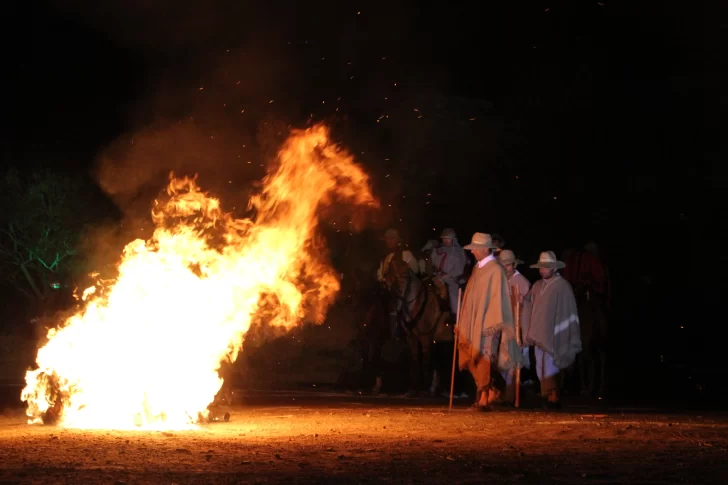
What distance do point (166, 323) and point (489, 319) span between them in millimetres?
4320

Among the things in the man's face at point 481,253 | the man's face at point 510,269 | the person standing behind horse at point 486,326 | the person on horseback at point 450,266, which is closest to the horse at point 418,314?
the person on horseback at point 450,266

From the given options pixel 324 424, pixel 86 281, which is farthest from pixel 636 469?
pixel 86 281

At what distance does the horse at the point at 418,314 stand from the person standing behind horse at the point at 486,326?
2612mm

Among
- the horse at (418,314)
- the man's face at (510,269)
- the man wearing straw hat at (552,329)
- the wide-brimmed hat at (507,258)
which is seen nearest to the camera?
the man wearing straw hat at (552,329)

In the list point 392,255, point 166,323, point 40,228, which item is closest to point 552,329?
point 392,255

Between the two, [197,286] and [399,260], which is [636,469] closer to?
[197,286]

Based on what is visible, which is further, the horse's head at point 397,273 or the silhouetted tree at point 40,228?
the silhouetted tree at point 40,228

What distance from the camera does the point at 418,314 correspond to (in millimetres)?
16984

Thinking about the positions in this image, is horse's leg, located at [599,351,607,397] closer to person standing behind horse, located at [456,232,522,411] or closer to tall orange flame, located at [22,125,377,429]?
person standing behind horse, located at [456,232,522,411]

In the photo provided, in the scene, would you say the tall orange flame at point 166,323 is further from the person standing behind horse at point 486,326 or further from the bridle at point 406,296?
the bridle at point 406,296

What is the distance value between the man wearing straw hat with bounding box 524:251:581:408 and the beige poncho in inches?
24.7

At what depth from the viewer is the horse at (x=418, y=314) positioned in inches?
667

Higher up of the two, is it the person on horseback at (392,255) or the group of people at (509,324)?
the person on horseback at (392,255)

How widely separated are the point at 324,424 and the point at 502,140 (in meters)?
21.0
